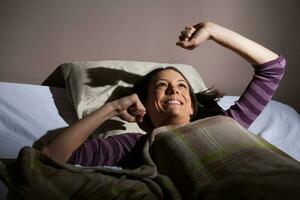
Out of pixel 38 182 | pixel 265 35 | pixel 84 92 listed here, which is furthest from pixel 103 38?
pixel 38 182

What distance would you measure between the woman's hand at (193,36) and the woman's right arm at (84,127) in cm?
28

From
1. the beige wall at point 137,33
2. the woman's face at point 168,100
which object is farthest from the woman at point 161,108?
the beige wall at point 137,33

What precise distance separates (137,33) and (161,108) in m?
0.56

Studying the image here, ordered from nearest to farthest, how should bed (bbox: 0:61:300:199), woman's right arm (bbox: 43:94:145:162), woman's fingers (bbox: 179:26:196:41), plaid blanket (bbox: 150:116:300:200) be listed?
plaid blanket (bbox: 150:116:300:200) → woman's right arm (bbox: 43:94:145:162) → bed (bbox: 0:61:300:199) → woman's fingers (bbox: 179:26:196:41)

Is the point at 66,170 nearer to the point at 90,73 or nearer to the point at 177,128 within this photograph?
the point at 177,128

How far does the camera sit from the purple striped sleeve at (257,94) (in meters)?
1.42

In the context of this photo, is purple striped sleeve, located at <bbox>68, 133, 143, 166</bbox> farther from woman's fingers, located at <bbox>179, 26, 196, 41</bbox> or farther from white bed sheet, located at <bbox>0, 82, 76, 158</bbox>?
woman's fingers, located at <bbox>179, 26, 196, 41</bbox>

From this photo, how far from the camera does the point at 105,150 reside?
1.16 meters

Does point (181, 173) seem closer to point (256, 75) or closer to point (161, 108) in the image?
point (161, 108)

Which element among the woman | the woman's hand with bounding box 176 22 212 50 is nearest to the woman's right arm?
the woman

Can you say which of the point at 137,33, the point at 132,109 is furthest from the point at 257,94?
the point at 137,33

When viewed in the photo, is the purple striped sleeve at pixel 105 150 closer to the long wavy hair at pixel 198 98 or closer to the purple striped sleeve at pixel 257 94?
the long wavy hair at pixel 198 98

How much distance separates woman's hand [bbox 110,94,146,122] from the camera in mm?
1192

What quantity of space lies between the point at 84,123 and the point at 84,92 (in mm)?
374
